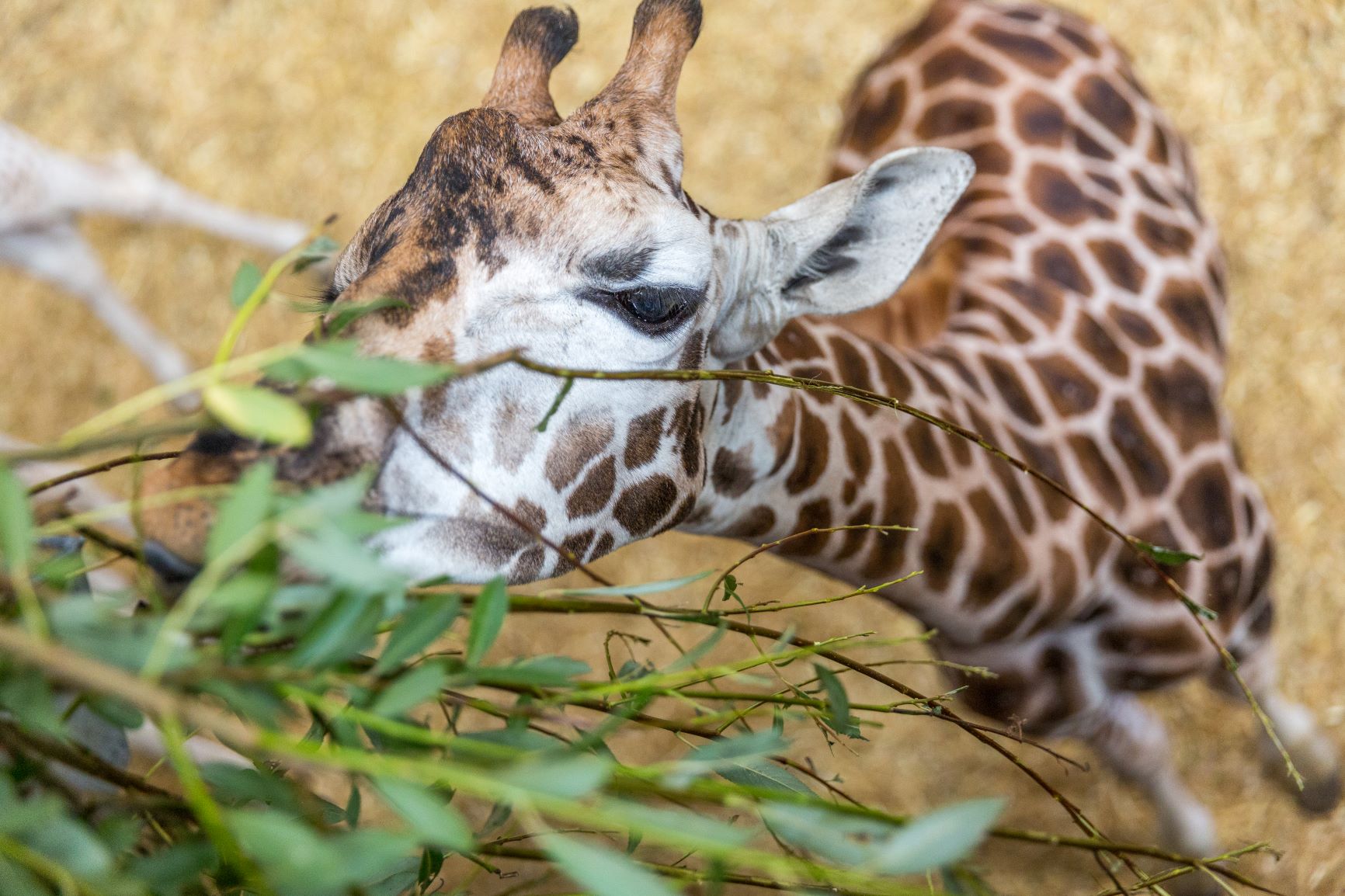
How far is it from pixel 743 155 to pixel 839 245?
69.2 inches

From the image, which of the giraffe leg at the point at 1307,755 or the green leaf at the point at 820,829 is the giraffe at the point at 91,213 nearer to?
the green leaf at the point at 820,829

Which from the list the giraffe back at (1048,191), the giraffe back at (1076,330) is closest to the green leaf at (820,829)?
the giraffe back at (1076,330)

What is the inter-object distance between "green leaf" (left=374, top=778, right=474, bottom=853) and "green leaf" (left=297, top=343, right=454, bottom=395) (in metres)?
0.19

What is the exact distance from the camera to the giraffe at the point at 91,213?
2070 millimetres

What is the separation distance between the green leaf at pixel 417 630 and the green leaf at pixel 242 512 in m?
0.11

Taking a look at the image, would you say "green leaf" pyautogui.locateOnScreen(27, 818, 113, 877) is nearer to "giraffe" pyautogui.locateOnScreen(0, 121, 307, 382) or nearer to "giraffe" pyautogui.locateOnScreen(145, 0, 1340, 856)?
"giraffe" pyautogui.locateOnScreen(145, 0, 1340, 856)

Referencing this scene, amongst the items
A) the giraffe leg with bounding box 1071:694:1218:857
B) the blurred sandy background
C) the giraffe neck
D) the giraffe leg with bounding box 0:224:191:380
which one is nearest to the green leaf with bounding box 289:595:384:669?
the giraffe neck

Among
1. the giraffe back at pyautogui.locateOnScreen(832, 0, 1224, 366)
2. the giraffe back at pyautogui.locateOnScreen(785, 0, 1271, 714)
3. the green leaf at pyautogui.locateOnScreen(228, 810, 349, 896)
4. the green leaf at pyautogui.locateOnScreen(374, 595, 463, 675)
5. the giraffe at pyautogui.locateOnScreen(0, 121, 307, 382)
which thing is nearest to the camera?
the green leaf at pyautogui.locateOnScreen(228, 810, 349, 896)

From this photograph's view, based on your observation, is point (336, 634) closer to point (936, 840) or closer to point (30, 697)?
point (30, 697)

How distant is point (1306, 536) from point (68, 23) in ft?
11.9

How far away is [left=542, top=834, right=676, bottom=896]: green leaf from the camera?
412 mm

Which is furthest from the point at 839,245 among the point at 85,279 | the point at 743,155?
the point at 85,279

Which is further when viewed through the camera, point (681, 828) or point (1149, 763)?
point (1149, 763)

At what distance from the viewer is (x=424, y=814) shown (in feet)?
1.43
